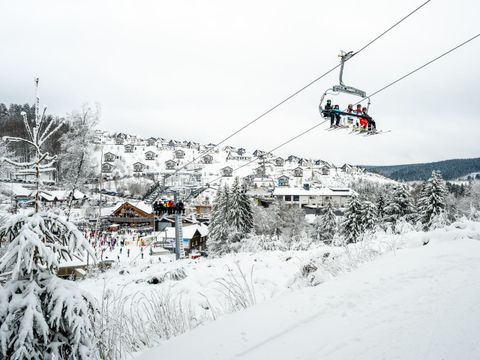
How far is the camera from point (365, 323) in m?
2.90

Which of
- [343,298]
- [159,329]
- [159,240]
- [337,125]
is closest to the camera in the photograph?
[343,298]

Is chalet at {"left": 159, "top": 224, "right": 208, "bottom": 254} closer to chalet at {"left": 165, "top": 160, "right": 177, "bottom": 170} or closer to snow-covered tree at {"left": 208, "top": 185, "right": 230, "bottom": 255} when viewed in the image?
snow-covered tree at {"left": 208, "top": 185, "right": 230, "bottom": 255}

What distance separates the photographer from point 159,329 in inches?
171

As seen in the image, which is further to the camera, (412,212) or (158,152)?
(158,152)

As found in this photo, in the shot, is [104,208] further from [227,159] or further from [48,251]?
[227,159]

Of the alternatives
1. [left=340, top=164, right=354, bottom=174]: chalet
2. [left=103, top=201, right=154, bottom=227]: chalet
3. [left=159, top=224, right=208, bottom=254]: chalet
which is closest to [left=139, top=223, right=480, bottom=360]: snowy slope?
[left=159, top=224, right=208, bottom=254]: chalet

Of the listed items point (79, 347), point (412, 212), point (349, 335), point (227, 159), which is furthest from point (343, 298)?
point (227, 159)

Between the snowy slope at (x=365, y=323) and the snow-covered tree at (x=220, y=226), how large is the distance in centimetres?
2750

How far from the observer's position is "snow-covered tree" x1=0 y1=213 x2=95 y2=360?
2588 mm

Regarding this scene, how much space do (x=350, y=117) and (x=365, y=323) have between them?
7.13m

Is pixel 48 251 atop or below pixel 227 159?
below

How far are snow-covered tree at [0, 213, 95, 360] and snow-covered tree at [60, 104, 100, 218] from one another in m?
19.1

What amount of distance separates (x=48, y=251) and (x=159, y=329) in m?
2.34

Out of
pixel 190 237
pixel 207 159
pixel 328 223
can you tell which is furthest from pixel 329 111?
pixel 207 159
